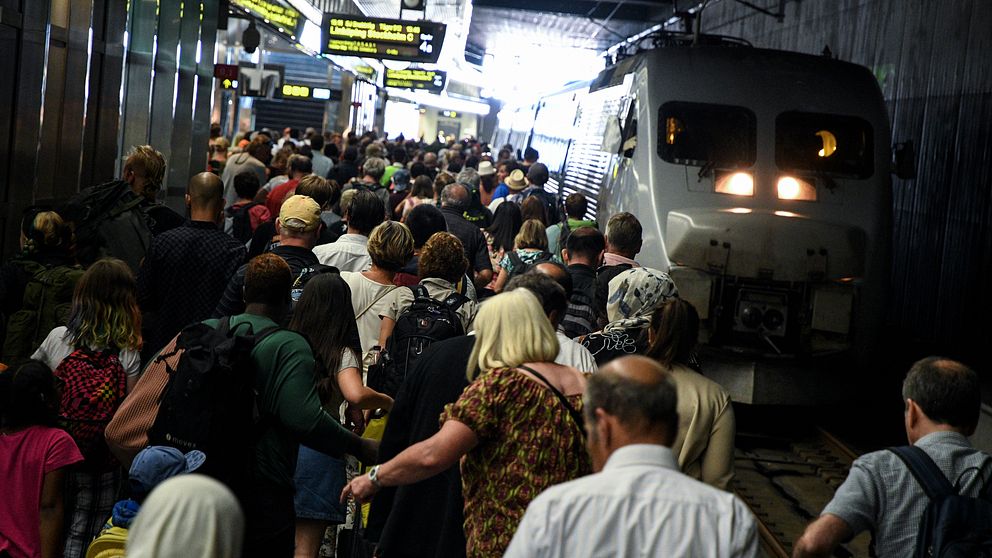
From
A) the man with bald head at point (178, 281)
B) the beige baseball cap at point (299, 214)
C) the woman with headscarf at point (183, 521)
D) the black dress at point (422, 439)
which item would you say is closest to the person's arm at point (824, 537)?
the black dress at point (422, 439)

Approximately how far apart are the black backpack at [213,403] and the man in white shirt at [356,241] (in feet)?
10.5

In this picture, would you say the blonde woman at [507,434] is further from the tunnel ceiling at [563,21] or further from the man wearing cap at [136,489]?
the tunnel ceiling at [563,21]

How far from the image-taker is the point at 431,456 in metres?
4.05

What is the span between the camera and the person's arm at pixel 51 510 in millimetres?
4938

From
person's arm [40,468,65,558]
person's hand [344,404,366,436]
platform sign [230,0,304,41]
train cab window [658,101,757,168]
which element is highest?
platform sign [230,0,304,41]

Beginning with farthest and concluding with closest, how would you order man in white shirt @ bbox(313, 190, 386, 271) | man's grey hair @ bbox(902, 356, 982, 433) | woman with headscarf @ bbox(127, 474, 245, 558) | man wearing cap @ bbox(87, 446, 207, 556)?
man in white shirt @ bbox(313, 190, 386, 271), man's grey hair @ bbox(902, 356, 982, 433), man wearing cap @ bbox(87, 446, 207, 556), woman with headscarf @ bbox(127, 474, 245, 558)

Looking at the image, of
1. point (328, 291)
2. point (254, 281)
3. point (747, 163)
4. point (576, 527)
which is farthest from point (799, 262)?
point (576, 527)

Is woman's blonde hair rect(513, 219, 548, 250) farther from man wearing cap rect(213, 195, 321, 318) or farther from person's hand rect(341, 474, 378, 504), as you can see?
person's hand rect(341, 474, 378, 504)

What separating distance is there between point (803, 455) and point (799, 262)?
5.33ft

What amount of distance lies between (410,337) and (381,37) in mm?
14547

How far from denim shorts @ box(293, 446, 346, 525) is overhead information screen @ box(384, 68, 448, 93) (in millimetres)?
23323

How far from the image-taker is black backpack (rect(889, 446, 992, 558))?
3928 millimetres

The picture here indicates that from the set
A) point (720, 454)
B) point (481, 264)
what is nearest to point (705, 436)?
point (720, 454)

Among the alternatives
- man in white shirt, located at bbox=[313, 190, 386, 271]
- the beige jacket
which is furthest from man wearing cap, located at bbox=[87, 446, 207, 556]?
man in white shirt, located at bbox=[313, 190, 386, 271]
